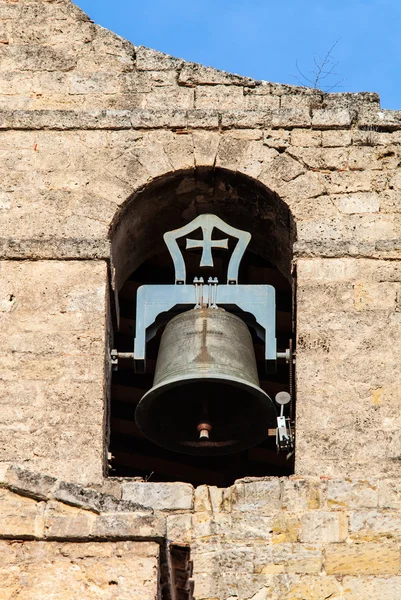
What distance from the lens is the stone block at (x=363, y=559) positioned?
10.2 metres

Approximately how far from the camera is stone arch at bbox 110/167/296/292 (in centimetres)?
1199

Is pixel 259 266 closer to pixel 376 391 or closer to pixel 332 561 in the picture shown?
pixel 376 391

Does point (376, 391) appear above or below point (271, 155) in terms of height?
below

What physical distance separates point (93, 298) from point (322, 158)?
5.05 ft

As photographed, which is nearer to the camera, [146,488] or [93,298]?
[146,488]

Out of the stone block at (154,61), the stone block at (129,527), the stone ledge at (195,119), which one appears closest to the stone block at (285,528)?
the stone block at (129,527)

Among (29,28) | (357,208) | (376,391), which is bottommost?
(376,391)

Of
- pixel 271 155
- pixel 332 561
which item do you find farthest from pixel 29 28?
A: pixel 332 561

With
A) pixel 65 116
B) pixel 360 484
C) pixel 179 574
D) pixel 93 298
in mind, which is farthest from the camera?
pixel 65 116

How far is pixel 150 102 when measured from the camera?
Answer: 1234 centimetres

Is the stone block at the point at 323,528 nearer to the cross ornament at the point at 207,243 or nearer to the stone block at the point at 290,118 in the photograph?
the cross ornament at the point at 207,243

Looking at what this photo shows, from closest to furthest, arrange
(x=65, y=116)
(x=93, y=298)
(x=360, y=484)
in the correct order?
(x=360, y=484)
(x=93, y=298)
(x=65, y=116)

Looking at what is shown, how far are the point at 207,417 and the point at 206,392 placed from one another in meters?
0.13

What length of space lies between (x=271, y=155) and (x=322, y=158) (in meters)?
0.28
